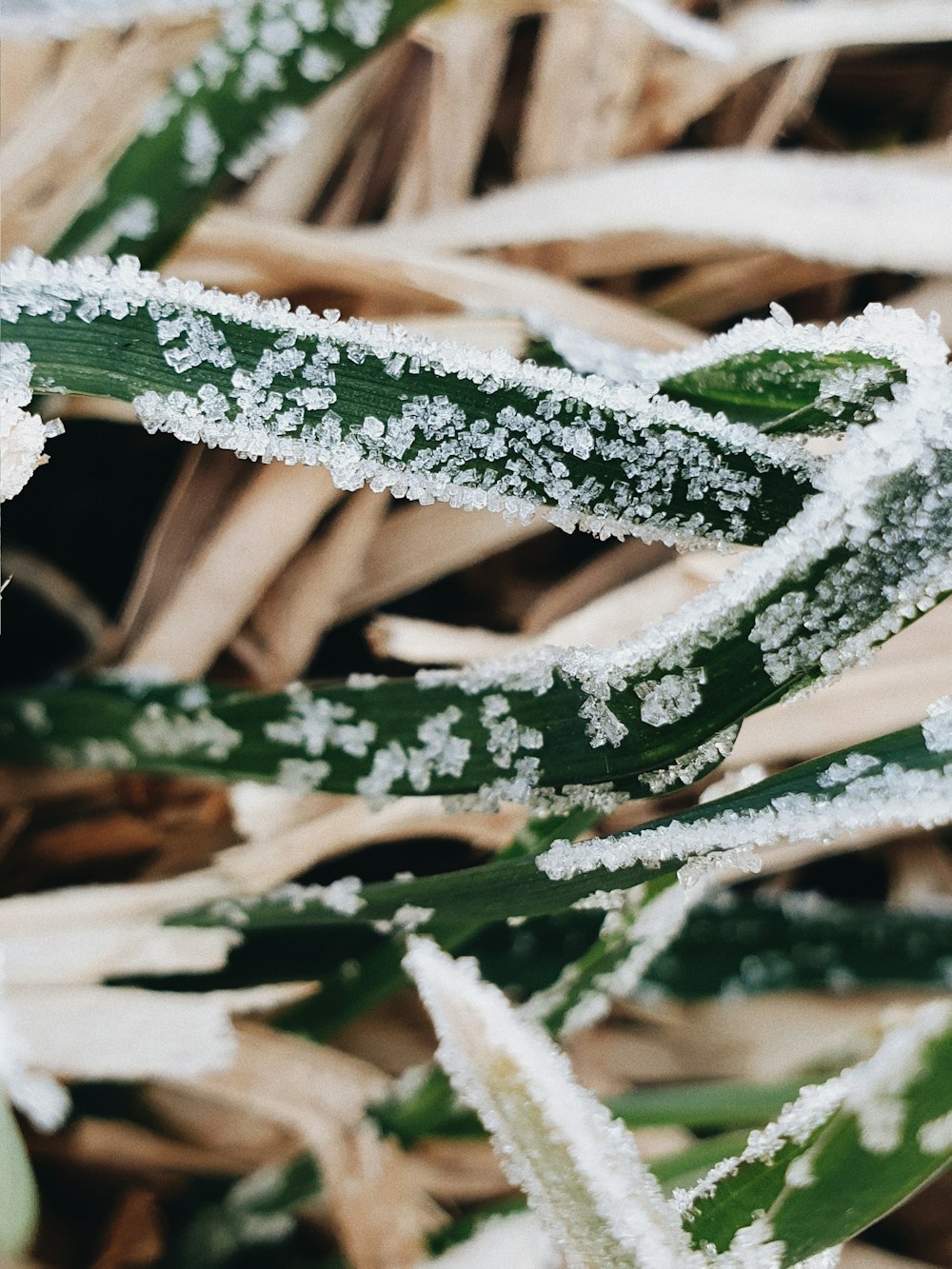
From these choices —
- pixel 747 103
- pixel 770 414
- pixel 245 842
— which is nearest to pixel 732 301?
pixel 747 103

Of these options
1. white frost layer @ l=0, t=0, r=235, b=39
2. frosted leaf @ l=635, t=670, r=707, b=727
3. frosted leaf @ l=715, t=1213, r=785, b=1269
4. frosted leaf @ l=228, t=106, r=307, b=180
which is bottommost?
frosted leaf @ l=715, t=1213, r=785, b=1269

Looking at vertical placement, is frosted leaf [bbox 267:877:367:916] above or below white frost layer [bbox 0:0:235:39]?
below

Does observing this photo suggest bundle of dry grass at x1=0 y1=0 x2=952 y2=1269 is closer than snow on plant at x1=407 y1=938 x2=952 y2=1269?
No

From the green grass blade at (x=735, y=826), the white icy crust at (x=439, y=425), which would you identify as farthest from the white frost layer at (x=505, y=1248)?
the white icy crust at (x=439, y=425)

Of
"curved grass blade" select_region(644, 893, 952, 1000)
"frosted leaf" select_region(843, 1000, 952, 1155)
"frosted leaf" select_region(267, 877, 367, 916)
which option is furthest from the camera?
"curved grass blade" select_region(644, 893, 952, 1000)

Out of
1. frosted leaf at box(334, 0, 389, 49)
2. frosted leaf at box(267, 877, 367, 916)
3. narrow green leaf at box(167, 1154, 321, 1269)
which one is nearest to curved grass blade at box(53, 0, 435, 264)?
frosted leaf at box(334, 0, 389, 49)

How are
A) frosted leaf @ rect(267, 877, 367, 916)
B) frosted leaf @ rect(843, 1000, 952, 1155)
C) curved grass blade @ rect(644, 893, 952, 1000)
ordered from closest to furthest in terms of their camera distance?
frosted leaf @ rect(843, 1000, 952, 1155) → frosted leaf @ rect(267, 877, 367, 916) → curved grass blade @ rect(644, 893, 952, 1000)

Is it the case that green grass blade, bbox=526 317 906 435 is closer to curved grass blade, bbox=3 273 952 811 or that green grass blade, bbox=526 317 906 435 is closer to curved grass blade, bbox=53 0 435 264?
curved grass blade, bbox=3 273 952 811

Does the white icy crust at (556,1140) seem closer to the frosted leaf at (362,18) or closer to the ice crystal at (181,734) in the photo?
the ice crystal at (181,734)
